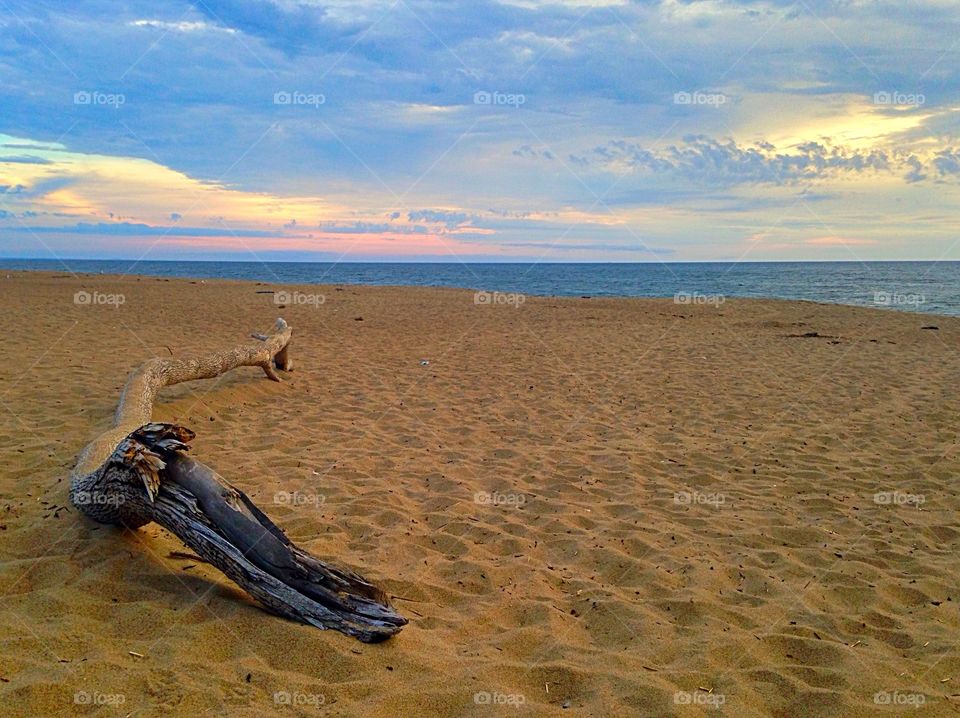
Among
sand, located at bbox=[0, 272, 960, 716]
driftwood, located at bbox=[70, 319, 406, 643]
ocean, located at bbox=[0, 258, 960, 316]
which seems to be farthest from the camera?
ocean, located at bbox=[0, 258, 960, 316]

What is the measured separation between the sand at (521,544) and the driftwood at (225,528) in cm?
13

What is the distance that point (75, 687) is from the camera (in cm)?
262

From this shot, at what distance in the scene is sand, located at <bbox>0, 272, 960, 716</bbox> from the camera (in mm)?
3004

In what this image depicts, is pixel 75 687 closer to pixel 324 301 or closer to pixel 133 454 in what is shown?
pixel 133 454

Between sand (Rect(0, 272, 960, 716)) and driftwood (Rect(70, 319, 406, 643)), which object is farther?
driftwood (Rect(70, 319, 406, 643))

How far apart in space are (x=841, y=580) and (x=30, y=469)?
6241 millimetres

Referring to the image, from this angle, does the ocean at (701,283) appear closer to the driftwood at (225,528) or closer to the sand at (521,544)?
the sand at (521,544)

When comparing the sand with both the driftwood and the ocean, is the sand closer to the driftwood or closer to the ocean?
the driftwood

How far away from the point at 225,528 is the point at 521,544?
2219 mm

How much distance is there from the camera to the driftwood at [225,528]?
10.9 ft

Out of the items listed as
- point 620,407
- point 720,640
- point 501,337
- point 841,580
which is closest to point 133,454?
point 720,640

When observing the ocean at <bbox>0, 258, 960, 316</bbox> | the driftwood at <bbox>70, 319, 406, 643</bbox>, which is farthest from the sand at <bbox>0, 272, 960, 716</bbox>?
the ocean at <bbox>0, 258, 960, 316</bbox>

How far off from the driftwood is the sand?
127 millimetres

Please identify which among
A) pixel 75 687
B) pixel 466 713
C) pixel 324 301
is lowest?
pixel 466 713
